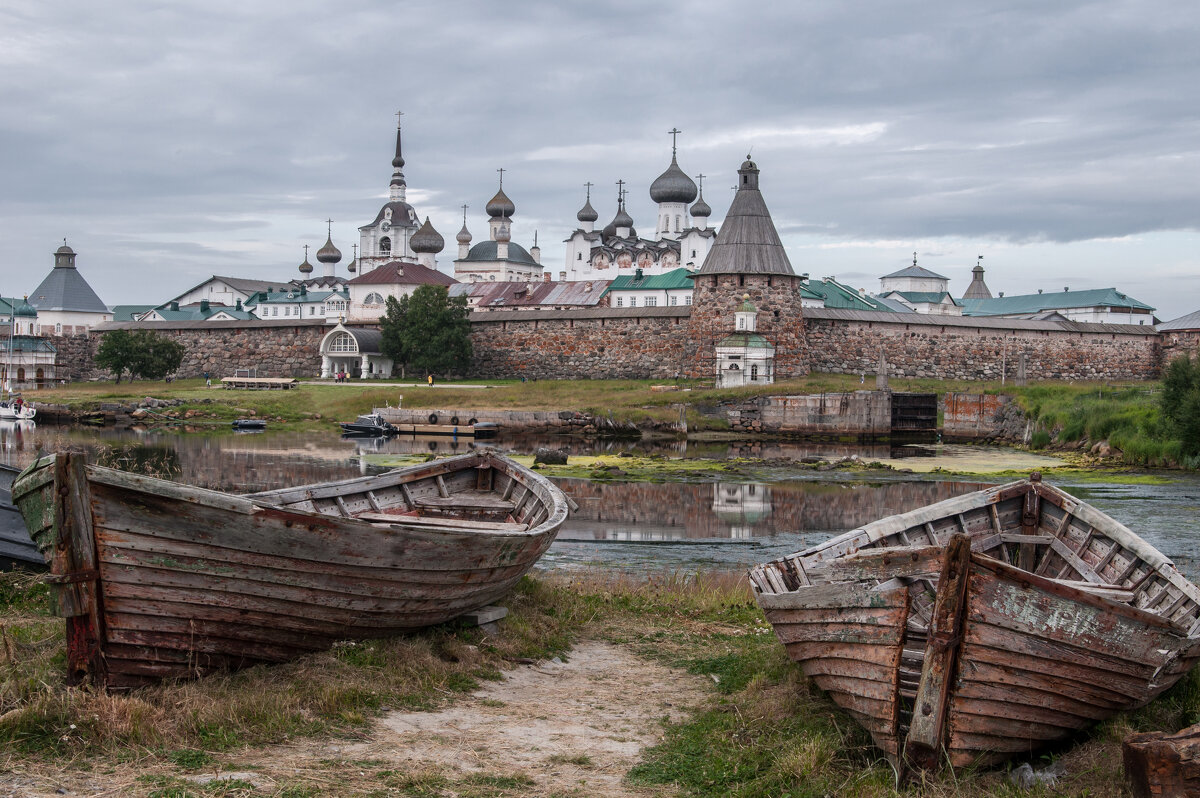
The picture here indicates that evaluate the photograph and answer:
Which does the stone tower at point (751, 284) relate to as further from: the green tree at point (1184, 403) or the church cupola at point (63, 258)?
the church cupola at point (63, 258)

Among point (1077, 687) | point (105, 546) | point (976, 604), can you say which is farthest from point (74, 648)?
point (1077, 687)

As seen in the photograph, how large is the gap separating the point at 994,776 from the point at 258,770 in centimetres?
316

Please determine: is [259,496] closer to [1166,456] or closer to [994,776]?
[994,776]

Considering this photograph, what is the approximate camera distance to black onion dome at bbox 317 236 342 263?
280 ft

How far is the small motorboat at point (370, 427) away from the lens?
3244 centimetres

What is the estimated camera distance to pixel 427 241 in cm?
7675

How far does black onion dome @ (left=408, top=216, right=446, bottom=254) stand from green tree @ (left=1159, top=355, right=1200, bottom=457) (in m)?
58.6

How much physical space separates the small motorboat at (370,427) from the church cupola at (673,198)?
4404 centimetres

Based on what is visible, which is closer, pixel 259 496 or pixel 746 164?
pixel 259 496

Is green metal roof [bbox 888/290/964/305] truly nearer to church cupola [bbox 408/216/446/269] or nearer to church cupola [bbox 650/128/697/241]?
church cupola [bbox 650/128/697/241]

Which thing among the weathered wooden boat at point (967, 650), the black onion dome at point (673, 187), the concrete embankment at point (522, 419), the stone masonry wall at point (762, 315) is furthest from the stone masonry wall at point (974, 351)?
the weathered wooden boat at point (967, 650)

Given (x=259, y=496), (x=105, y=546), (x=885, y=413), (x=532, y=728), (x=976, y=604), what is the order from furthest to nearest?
(x=885, y=413) < (x=259, y=496) < (x=532, y=728) < (x=105, y=546) < (x=976, y=604)

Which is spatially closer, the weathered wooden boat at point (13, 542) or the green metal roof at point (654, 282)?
the weathered wooden boat at point (13, 542)

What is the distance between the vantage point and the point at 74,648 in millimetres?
5438
